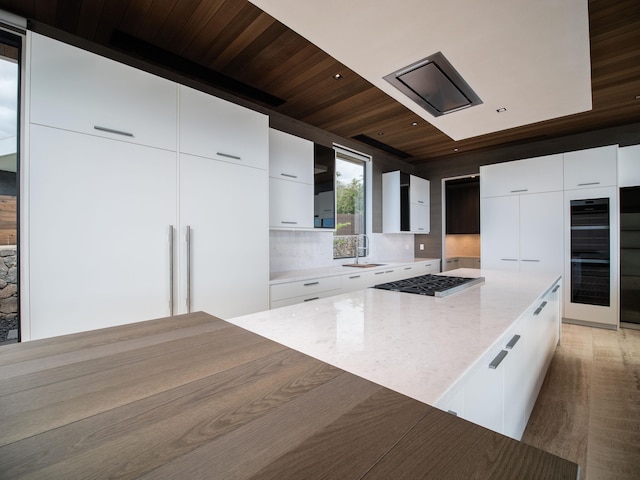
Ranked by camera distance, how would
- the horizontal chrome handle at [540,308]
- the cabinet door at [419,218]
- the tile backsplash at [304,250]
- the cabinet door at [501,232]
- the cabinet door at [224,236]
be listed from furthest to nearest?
the cabinet door at [419,218] < the cabinet door at [501,232] < the tile backsplash at [304,250] < the cabinet door at [224,236] < the horizontal chrome handle at [540,308]

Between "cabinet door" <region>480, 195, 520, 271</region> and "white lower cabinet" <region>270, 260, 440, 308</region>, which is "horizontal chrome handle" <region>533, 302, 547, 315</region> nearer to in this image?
"white lower cabinet" <region>270, 260, 440, 308</region>

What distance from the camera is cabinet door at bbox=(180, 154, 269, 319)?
2.04 meters

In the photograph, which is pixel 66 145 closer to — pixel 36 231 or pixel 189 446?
Result: pixel 36 231

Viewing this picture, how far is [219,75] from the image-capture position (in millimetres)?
2553

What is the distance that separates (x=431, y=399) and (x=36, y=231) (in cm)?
195

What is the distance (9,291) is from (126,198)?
726 millimetres

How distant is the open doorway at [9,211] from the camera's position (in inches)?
59.4

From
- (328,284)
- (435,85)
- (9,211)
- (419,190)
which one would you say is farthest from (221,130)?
(419,190)

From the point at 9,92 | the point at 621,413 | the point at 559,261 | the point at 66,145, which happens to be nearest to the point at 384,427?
the point at 66,145

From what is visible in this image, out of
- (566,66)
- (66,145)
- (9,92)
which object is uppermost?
(566,66)

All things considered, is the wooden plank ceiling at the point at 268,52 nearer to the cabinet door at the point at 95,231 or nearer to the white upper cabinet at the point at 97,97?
the white upper cabinet at the point at 97,97

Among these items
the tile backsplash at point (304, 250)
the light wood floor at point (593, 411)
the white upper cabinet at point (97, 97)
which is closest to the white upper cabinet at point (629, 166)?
the light wood floor at point (593, 411)

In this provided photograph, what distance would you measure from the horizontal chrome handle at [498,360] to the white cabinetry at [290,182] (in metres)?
2.18

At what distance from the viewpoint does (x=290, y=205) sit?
120 inches
